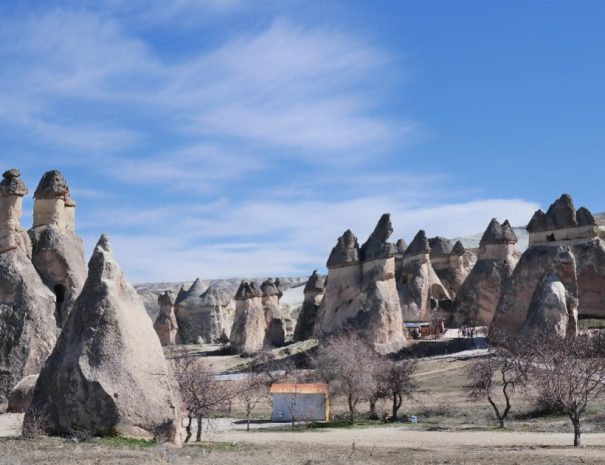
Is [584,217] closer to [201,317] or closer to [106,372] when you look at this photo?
[201,317]

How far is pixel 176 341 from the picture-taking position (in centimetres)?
6425

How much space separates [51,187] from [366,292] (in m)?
17.0

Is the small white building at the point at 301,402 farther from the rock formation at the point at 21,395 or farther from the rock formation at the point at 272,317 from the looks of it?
the rock formation at the point at 272,317

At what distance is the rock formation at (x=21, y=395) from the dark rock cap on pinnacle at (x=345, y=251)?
2358 cm

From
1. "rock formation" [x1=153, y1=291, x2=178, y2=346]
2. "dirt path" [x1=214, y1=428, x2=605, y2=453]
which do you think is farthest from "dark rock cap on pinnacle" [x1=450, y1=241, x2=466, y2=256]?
"dirt path" [x1=214, y1=428, x2=605, y2=453]

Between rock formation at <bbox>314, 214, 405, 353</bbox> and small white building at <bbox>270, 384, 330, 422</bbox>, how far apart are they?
9.25 m

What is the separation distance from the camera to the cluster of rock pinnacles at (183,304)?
15898 millimetres

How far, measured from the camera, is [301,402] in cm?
3080

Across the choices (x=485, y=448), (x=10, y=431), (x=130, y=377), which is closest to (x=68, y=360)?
(x=130, y=377)

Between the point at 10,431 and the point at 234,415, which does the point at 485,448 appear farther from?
the point at 234,415

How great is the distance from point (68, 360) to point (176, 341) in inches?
1921

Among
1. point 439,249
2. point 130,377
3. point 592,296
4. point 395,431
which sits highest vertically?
point 439,249

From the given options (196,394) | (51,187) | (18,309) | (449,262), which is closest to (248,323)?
(449,262)

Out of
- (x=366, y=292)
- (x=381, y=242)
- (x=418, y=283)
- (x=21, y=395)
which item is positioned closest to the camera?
(x=21, y=395)
